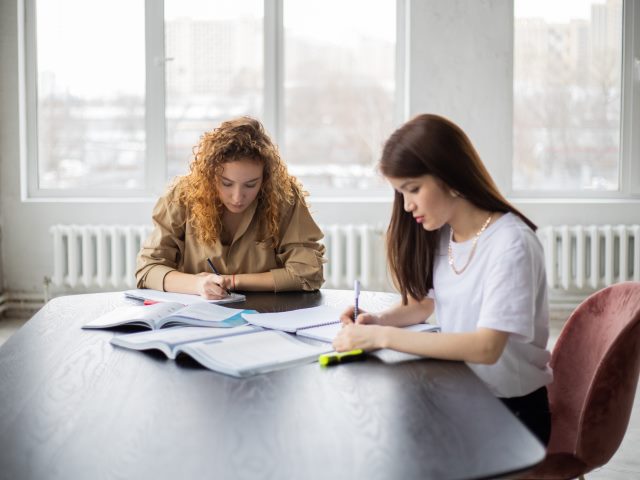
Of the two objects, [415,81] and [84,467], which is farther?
[415,81]

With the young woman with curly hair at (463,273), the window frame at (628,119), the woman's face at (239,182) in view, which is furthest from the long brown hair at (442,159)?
the window frame at (628,119)

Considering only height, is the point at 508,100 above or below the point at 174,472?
above

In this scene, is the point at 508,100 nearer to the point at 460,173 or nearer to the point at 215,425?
the point at 460,173

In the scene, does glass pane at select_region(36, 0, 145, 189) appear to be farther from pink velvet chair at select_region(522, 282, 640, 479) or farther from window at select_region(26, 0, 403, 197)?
pink velvet chair at select_region(522, 282, 640, 479)

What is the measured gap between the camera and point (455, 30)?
14.2 feet

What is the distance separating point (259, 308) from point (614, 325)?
2.79 feet

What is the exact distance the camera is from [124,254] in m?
4.42

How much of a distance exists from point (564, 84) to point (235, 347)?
141 inches

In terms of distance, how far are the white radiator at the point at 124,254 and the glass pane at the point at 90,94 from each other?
401mm

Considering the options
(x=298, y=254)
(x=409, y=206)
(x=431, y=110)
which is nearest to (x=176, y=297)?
(x=298, y=254)

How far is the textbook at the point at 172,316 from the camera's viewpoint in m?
1.78

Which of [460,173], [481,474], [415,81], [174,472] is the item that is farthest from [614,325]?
[415,81]

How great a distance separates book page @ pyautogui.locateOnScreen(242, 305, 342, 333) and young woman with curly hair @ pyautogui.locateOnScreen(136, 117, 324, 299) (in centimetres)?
35

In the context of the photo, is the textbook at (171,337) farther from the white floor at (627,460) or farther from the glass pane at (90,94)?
the glass pane at (90,94)
